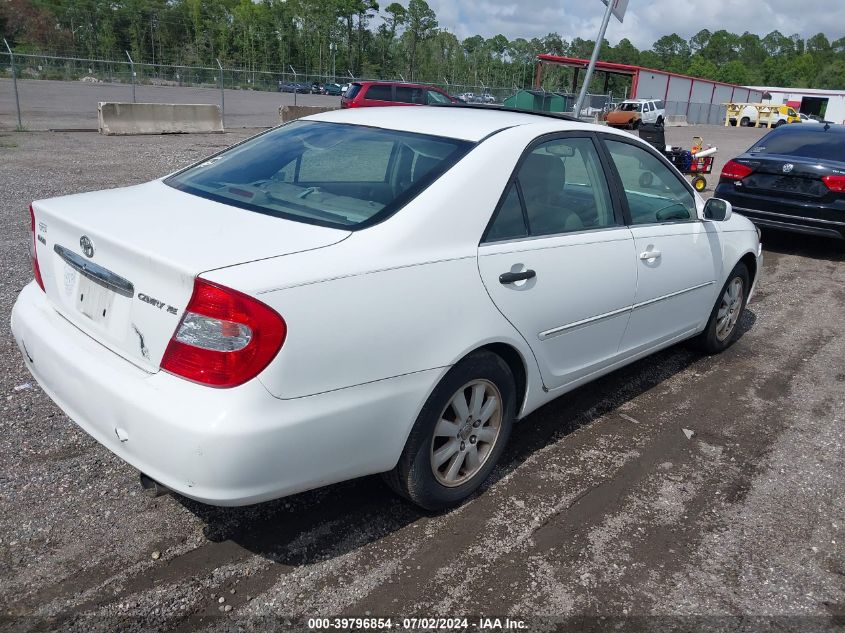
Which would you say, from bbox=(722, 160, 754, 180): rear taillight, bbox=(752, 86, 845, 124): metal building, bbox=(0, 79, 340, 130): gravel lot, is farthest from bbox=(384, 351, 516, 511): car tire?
bbox=(752, 86, 845, 124): metal building

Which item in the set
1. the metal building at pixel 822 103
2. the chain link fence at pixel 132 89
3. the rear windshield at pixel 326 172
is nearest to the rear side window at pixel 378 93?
the chain link fence at pixel 132 89

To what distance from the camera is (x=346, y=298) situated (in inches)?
97.8

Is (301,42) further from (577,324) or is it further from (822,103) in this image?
(577,324)

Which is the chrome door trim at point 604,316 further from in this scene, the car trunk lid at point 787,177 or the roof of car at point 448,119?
the car trunk lid at point 787,177

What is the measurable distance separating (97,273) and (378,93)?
2045cm

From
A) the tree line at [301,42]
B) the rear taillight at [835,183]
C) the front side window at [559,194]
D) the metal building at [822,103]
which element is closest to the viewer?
the front side window at [559,194]

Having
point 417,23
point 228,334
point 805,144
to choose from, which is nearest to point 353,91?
point 805,144

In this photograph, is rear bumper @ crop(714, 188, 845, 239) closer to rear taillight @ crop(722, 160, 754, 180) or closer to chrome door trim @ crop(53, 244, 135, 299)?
rear taillight @ crop(722, 160, 754, 180)

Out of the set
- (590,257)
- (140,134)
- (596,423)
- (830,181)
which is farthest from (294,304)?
(140,134)

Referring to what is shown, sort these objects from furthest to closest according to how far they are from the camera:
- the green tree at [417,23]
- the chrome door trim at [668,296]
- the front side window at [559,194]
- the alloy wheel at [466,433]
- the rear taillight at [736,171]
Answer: the green tree at [417,23]
the rear taillight at [736,171]
the chrome door trim at [668,296]
the front side window at [559,194]
the alloy wheel at [466,433]

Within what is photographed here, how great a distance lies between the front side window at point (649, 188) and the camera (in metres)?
4.10

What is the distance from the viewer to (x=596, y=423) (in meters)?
4.20

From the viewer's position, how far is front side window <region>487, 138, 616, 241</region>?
10.6ft

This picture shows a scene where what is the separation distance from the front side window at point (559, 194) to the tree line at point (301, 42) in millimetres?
56238
